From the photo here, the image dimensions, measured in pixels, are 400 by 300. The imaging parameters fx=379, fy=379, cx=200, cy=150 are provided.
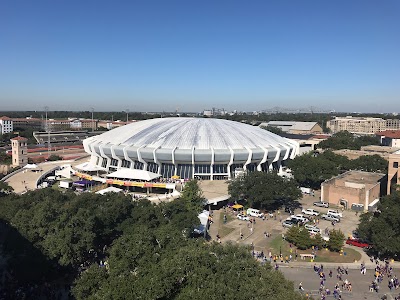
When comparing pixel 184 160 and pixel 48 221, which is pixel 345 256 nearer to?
pixel 48 221

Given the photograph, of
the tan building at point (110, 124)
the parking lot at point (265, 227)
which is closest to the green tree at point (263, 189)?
the parking lot at point (265, 227)

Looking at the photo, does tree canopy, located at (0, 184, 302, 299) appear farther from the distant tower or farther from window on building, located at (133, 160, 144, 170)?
the distant tower

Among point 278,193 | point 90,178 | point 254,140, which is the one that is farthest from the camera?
point 254,140

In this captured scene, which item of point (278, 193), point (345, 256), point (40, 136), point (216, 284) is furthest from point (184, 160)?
point (40, 136)

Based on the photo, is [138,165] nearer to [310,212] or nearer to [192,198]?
[192,198]

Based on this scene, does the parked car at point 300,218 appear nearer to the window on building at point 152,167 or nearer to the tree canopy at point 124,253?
the tree canopy at point 124,253

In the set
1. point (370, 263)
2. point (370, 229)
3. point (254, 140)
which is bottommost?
point (370, 263)

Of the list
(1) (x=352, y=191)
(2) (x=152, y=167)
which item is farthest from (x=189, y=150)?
(1) (x=352, y=191)

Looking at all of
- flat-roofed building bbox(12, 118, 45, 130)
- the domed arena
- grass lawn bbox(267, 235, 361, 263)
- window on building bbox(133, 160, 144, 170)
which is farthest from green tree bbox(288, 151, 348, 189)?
flat-roofed building bbox(12, 118, 45, 130)
